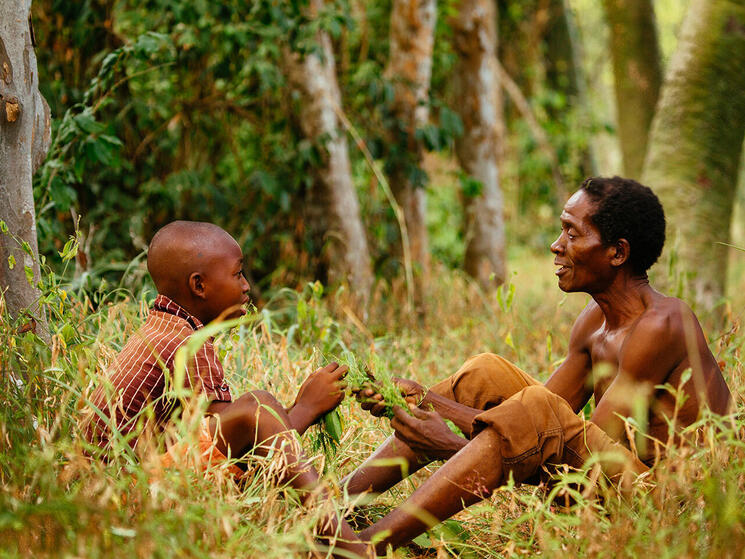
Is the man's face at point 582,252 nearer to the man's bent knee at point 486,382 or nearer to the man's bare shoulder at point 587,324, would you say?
the man's bare shoulder at point 587,324

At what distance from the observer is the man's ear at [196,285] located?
111 inches

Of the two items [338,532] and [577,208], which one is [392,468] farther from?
[577,208]

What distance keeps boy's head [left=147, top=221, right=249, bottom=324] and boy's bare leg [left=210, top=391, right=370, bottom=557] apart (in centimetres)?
39

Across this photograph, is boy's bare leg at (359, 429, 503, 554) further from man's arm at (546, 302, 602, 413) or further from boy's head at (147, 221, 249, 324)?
boy's head at (147, 221, 249, 324)

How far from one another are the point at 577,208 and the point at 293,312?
2397 mm

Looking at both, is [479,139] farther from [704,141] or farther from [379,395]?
[379,395]

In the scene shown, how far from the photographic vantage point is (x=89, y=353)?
10.0 feet

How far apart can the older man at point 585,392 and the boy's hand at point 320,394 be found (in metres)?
0.11

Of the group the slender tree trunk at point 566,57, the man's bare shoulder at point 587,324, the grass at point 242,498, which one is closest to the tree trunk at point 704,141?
the grass at point 242,498

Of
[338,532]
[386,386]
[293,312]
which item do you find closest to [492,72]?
[293,312]

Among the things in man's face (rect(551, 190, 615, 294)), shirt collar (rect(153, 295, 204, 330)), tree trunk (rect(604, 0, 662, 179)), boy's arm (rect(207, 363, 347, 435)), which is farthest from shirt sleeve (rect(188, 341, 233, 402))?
tree trunk (rect(604, 0, 662, 179))

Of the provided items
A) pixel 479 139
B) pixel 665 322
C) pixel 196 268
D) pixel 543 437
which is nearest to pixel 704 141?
pixel 479 139

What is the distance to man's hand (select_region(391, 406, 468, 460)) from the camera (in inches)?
111

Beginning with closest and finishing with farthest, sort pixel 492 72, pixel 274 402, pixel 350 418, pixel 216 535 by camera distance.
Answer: pixel 216 535 < pixel 274 402 < pixel 350 418 < pixel 492 72
